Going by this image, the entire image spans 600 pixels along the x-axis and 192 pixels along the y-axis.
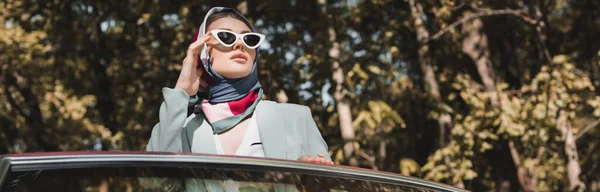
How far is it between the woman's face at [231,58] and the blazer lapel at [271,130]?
0.23 metres

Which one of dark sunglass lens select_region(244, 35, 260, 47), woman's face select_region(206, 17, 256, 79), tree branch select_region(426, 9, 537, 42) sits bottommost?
tree branch select_region(426, 9, 537, 42)

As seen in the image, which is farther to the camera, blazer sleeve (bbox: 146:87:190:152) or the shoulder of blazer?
the shoulder of blazer

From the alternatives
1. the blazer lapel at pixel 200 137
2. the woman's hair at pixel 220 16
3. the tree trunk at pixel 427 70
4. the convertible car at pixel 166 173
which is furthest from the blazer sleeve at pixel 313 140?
the tree trunk at pixel 427 70

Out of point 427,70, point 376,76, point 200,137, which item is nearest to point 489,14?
point 376,76

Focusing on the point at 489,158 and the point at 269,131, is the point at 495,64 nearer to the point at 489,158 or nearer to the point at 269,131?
the point at 489,158

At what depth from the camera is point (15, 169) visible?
8.03 ft

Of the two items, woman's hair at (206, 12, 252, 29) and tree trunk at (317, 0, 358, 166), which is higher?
woman's hair at (206, 12, 252, 29)

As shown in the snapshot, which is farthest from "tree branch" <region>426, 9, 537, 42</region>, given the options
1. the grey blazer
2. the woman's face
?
the grey blazer

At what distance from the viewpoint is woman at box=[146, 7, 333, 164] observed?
363 centimetres

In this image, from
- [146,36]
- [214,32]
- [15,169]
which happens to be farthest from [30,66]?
[15,169]

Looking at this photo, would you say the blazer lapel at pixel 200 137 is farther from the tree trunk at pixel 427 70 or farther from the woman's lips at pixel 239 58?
the tree trunk at pixel 427 70

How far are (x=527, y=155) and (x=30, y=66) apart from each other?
725cm

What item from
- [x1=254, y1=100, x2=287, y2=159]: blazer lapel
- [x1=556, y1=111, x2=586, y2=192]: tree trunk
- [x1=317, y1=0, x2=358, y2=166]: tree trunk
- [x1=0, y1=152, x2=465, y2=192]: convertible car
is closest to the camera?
[x1=0, y1=152, x2=465, y2=192]: convertible car

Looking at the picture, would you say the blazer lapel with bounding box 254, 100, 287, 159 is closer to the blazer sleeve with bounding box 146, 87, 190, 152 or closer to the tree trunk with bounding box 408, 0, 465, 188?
the blazer sleeve with bounding box 146, 87, 190, 152
